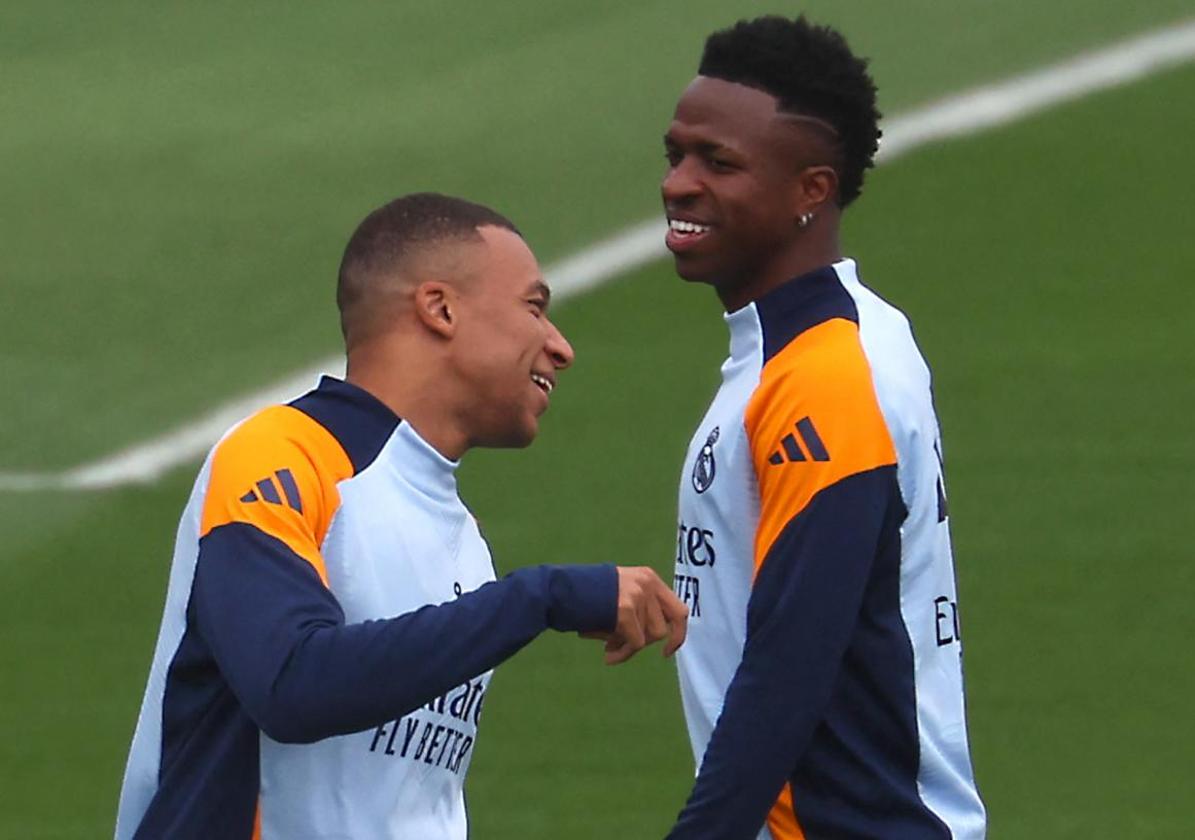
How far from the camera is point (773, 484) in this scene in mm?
3598

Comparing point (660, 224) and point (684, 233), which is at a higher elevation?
point (660, 224)

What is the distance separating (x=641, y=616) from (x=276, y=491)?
508 millimetres

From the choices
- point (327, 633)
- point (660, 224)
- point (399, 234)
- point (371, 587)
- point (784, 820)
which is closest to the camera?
point (327, 633)

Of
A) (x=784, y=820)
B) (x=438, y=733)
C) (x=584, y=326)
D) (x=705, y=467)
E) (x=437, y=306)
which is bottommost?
(x=784, y=820)

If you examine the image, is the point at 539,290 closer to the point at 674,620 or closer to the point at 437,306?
the point at 437,306

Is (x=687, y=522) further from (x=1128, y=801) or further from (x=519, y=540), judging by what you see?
(x=519, y=540)

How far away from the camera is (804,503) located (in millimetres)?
3559

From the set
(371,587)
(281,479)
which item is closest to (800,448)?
(371,587)

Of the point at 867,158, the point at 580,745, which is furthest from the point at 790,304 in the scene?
the point at 580,745

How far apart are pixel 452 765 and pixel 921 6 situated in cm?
798

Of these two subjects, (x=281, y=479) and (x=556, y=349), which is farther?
(x=556, y=349)

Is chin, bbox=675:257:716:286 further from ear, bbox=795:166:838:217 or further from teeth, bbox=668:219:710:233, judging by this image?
ear, bbox=795:166:838:217

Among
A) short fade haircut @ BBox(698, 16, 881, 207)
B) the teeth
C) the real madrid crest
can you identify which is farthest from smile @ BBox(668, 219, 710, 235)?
the real madrid crest

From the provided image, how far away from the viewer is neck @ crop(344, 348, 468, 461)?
3428 millimetres
